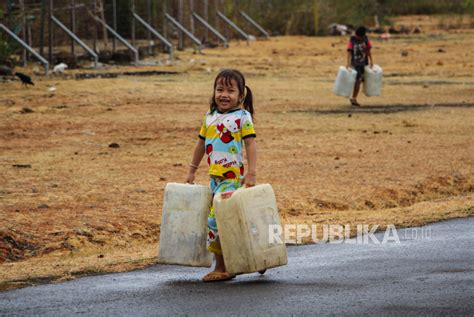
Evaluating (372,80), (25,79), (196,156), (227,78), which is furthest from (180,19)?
(227,78)

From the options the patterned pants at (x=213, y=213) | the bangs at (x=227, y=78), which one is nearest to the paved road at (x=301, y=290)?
the patterned pants at (x=213, y=213)

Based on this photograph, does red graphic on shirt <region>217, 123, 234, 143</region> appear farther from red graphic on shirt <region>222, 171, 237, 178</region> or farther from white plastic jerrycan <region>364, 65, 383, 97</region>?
white plastic jerrycan <region>364, 65, 383, 97</region>

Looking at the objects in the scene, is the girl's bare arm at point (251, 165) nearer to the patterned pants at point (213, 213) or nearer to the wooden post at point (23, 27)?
the patterned pants at point (213, 213)

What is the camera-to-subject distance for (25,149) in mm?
14930

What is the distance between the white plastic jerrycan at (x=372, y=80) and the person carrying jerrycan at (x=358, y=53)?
10cm

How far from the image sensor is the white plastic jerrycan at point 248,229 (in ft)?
23.3

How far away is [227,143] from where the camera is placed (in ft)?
24.4

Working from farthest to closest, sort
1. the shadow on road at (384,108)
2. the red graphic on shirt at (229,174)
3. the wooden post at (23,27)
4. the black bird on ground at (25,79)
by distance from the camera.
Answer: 1. the wooden post at (23,27)
2. the black bird on ground at (25,79)
3. the shadow on road at (384,108)
4. the red graphic on shirt at (229,174)

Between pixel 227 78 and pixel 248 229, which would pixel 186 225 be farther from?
pixel 227 78

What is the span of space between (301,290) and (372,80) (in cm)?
1443

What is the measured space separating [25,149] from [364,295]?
9.05m

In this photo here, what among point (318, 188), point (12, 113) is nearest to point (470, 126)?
point (318, 188)

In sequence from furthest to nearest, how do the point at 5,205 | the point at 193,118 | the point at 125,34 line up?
the point at 125,34
the point at 193,118
the point at 5,205

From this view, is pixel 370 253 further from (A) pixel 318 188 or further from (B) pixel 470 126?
(B) pixel 470 126
